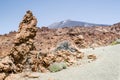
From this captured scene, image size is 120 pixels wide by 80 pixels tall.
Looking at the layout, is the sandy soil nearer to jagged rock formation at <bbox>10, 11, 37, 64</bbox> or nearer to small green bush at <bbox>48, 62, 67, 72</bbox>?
small green bush at <bbox>48, 62, 67, 72</bbox>

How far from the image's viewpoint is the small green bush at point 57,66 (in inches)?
663

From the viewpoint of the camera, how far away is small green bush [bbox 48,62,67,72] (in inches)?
663

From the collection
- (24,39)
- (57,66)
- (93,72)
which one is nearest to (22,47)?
(24,39)

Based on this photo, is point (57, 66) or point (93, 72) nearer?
point (93, 72)

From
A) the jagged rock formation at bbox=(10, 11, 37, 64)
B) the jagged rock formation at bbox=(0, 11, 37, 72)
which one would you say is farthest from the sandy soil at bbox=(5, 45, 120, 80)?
the jagged rock formation at bbox=(10, 11, 37, 64)

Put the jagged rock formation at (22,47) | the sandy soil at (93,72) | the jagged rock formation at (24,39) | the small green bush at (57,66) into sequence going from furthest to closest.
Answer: the small green bush at (57,66) < the jagged rock formation at (24,39) < the jagged rock formation at (22,47) < the sandy soil at (93,72)

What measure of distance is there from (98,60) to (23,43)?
4.75m

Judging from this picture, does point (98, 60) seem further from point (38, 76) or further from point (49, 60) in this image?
point (38, 76)

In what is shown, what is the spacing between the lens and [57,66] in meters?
17.0

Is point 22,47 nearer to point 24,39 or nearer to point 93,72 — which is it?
point 24,39

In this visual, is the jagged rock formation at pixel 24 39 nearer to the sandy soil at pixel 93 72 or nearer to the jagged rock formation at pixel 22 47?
the jagged rock formation at pixel 22 47

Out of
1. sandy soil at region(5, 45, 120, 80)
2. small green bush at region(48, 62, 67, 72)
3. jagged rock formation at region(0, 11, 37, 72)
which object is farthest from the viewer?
small green bush at region(48, 62, 67, 72)

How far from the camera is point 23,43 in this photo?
677 inches

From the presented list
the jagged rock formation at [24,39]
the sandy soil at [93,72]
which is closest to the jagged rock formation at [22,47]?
the jagged rock formation at [24,39]
